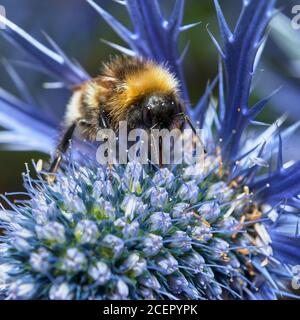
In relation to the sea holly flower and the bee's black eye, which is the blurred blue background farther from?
the bee's black eye

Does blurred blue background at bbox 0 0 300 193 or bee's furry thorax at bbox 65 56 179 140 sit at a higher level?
blurred blue background at bbox 0 0 300 193

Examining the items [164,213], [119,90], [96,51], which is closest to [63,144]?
[119,90]

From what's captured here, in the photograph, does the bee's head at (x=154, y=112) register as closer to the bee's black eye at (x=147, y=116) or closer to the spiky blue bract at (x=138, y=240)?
the bee's black eye at (x=147, y=116)

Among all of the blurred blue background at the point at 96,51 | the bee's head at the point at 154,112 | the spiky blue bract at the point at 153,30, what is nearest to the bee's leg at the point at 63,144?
the bee's head at the point at 154,112

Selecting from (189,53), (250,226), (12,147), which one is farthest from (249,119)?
(189,53)

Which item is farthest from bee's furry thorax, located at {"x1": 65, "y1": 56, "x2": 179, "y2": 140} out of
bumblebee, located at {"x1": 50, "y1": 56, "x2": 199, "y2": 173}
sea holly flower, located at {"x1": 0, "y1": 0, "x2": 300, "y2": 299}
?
sea holly flower, located at {"x1": 0, "y1": 0, "x2": 300, "y2": 299}

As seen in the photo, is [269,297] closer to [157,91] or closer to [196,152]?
[196,152]

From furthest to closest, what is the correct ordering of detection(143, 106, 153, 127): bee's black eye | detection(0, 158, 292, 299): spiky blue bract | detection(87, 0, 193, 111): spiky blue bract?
detection(87, 0, 193, 111): spiky blue bract < detection(143, 106, 153, 127): bee's black eye < detection(0, 158, 292, 299): spiky blue bract
